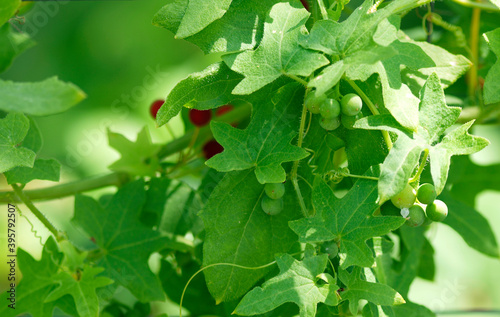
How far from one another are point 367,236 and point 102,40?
1.57m

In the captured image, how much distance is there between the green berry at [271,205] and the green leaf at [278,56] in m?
0.20

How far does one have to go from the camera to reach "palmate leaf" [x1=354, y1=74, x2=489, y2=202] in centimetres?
66

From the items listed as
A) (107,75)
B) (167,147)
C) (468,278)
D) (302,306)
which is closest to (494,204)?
(468,278)

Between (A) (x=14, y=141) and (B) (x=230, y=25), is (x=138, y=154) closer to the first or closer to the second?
(A) (x=14, y=141)

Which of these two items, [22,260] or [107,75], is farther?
[107,75]

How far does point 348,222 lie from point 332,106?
0.16 m

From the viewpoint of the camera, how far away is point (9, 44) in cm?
108

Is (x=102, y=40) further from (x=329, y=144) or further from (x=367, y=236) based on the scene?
(x=367, y=236)

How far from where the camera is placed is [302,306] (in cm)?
71

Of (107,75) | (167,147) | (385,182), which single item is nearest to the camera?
(385,182)

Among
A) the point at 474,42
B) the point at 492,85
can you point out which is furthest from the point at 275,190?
the point at 474,42

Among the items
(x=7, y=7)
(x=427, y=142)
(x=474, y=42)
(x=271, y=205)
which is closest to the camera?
(x=427, y=142)

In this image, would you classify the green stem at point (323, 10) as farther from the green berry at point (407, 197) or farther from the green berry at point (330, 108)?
the green berry at point (407, 197)

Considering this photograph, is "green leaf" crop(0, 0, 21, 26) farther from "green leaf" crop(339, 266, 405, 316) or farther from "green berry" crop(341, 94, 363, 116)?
"green leaf" crop(339, 266, 405, 316)
